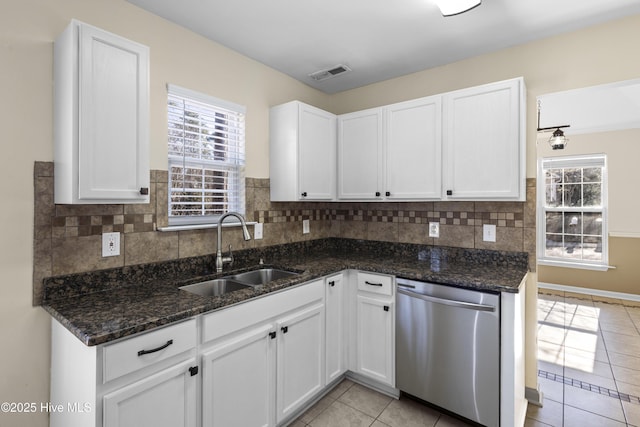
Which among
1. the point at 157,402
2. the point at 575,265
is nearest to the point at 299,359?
the point at 157,402

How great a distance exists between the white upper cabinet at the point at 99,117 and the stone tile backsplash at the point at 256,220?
0.58 ft

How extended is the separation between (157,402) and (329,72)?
2.65m

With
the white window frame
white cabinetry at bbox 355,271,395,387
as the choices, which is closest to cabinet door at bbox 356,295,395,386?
white cabinetry at bbox 355,271,395,387

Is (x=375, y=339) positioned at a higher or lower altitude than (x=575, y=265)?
lower

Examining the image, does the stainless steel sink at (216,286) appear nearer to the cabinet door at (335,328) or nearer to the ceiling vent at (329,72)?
the cabinet door at (335,328)

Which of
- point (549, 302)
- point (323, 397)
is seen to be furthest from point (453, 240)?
point (549, 302)

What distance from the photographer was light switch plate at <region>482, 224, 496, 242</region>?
8.14 feet

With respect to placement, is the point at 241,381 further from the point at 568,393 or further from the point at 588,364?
the point at 588,364

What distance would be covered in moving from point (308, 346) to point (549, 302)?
163 inches

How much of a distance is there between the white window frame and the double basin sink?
4440 millimetres

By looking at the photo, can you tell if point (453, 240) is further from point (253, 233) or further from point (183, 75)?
point (183, 75)

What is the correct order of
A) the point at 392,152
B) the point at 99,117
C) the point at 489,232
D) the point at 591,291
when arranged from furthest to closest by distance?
the point at 591,291 → the point at 392,152 → the point at 489,232 → the point at 99,117

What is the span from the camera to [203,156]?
2.29 metres

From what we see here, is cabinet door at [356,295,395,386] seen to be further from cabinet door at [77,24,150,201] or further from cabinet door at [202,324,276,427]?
cabinet door at [77,24,150,201]
